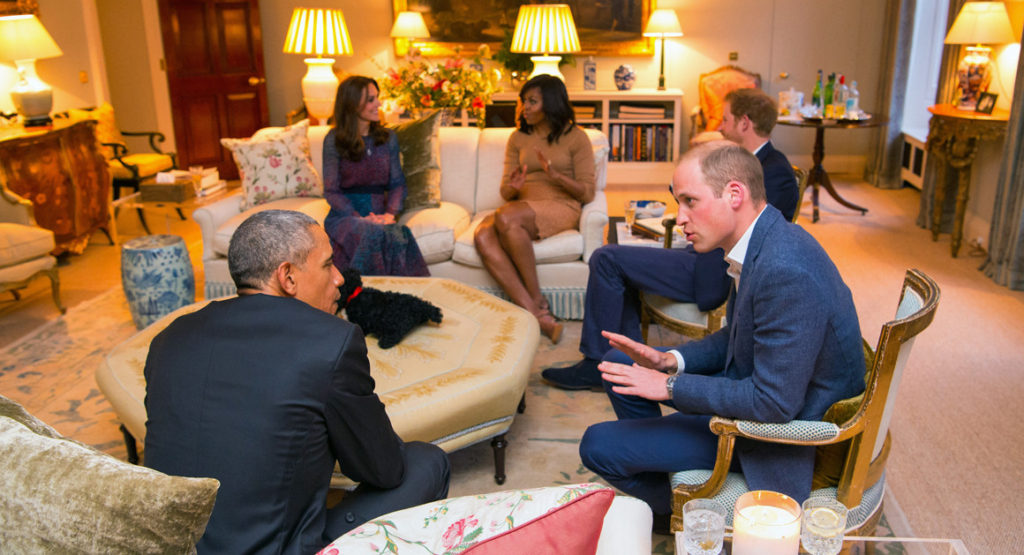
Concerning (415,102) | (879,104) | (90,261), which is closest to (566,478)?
(415,102)

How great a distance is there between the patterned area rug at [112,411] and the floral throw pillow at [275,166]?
0.95 meters

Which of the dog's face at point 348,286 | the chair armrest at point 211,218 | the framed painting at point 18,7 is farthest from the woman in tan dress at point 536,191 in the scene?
the framed painting at point 18,7

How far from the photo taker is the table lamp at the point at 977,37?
16.2 ft

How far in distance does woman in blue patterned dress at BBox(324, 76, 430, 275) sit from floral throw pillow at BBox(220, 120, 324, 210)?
398 millimetres

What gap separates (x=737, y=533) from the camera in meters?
1.54

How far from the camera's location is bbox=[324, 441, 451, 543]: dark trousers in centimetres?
182

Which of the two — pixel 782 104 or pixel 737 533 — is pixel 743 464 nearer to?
A: pixel 737 533

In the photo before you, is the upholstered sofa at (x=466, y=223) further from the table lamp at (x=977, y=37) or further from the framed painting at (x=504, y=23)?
the framed painting at (x=504, y=23)

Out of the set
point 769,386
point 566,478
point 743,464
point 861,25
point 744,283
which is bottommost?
point 566,478

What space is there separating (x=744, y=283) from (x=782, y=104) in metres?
4.90

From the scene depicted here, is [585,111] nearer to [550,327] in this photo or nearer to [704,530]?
[550,327]

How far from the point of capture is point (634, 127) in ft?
24.7

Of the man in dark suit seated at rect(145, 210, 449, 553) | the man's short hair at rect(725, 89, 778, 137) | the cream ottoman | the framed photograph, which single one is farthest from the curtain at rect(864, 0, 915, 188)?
the man in dark suit seated at rect(145, 210, 449, 553)

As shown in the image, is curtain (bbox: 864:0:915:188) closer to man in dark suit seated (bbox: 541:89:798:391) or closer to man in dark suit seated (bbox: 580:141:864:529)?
man in dark suit seated (bbox: 541:89:798:391)
